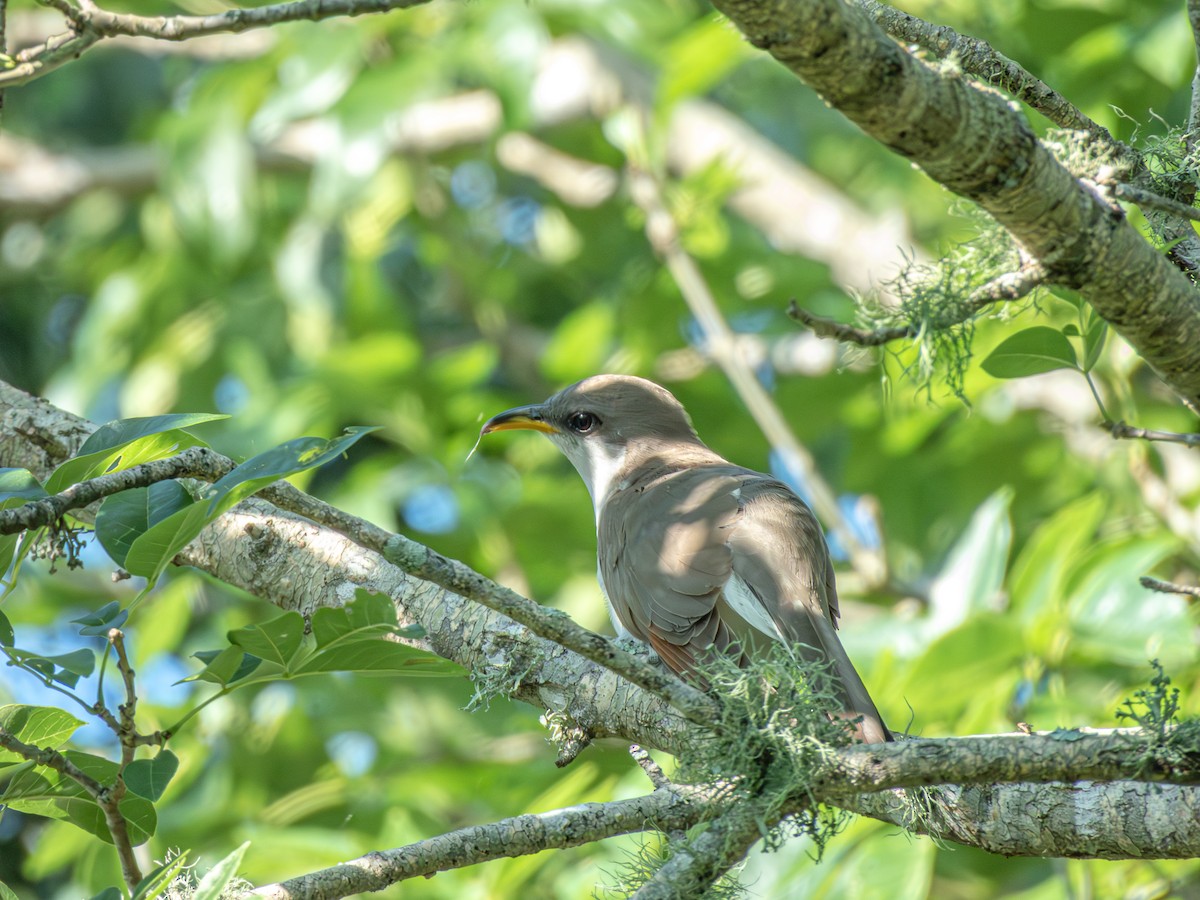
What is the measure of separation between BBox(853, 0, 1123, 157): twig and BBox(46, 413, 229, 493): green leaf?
4.67 ft

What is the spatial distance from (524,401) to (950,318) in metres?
4.60

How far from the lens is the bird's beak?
16.7 ft

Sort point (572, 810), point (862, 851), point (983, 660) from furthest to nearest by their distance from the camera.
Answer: point (983, 660) → point (862, 851) → point (572, 810)

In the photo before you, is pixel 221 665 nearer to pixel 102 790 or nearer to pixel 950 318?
pixel 102 790

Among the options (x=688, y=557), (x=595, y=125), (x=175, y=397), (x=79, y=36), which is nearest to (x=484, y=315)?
(x=595, y=125)

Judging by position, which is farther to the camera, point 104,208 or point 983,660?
point 104,208

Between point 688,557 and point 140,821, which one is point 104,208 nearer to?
point 688,557

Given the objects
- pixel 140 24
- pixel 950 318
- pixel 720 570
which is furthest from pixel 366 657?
pixel 720 570

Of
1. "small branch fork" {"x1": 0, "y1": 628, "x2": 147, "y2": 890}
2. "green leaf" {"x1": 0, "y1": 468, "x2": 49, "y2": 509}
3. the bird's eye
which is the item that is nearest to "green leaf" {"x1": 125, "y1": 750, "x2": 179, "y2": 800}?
"small branch fork" {"x1": 0, "y1": 628, "x2": 147, "y2": 890}

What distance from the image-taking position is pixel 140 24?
8.22 feet

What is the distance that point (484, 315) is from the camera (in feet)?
22.1

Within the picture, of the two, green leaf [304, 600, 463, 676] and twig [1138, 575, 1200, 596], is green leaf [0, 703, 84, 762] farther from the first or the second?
twig [1138, 575, 1200, 596]

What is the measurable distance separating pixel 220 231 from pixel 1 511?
182 inches

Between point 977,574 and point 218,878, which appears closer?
point 218,878
